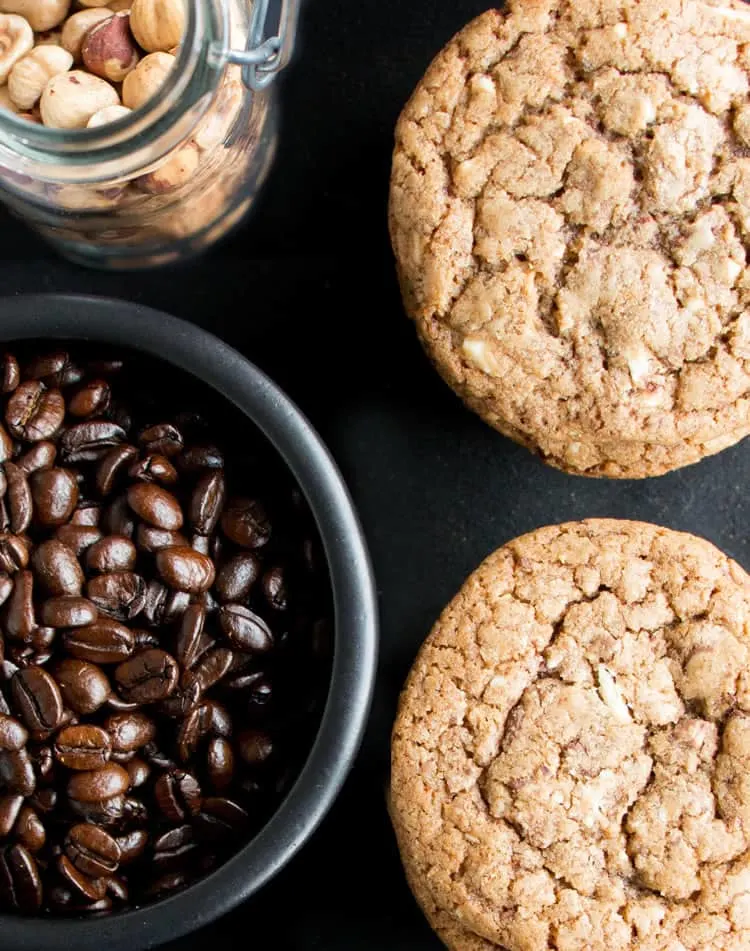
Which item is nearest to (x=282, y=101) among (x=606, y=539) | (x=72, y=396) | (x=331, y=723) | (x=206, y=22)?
(x=206, y=22)

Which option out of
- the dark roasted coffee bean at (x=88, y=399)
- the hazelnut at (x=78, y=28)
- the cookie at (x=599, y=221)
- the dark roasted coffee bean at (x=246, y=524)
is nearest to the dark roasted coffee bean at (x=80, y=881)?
the dark roasted coffee bean at (x=246, y=524)

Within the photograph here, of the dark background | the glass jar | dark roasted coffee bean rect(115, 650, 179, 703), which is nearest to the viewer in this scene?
the glass jar

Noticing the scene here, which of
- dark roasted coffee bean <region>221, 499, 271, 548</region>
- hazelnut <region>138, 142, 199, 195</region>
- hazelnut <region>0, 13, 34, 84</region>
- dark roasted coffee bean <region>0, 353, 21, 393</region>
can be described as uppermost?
hazelnut <region>0, 13, 34, 84</region>

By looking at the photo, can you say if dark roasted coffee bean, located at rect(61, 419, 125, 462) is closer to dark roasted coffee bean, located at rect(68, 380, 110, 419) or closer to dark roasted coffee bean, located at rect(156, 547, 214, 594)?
dark roasted coffee bean, located at rect(68, 380, 110, 419)

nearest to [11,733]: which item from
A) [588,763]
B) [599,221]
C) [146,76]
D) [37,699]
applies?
[37,699]

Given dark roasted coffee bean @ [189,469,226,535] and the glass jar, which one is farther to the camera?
dark roasted coffee bean @ [189,469,226,535]

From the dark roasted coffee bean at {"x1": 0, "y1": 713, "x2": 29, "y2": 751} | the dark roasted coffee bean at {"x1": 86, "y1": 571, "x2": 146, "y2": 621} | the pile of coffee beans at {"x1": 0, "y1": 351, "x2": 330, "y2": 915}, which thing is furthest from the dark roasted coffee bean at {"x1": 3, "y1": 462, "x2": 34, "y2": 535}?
the dark roasted coffee bean at {"x1": 0, "y1": 713, "x2": 29, "y2": 751}

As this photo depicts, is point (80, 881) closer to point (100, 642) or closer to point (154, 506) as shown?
point (100, 642)
